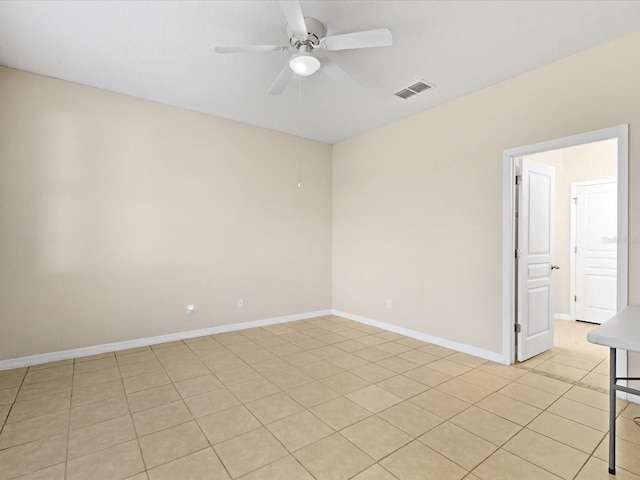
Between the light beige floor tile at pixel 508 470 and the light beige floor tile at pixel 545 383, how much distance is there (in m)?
1.17

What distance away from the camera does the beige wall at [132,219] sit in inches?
126

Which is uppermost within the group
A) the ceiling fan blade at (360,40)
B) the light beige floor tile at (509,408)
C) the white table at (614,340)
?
the ceiling fan blade at (360,40)

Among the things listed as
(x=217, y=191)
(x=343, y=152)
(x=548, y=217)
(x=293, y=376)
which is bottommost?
(x=293, y=376)

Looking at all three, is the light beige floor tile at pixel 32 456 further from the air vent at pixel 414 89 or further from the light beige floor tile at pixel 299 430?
the air vent at pixel 414 89

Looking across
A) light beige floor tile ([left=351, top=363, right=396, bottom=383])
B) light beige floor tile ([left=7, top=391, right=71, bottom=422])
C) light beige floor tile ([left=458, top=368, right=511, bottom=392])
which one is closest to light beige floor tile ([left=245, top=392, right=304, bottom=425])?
light beige floor tile ([left=351, top=363, right=396, bottom=383])

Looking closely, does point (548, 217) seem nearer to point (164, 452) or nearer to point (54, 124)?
point (164, 452)

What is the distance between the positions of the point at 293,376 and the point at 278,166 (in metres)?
3.17

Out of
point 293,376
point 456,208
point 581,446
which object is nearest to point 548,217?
point 456,208

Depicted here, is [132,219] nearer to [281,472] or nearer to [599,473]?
[281,472]

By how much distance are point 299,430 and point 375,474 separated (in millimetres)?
610

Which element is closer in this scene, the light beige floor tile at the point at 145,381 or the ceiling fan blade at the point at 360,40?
the ceiling fan blade at the point at 360,40

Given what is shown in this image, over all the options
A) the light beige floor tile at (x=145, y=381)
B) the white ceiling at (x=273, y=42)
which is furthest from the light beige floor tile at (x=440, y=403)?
the white ceiling at (x=273, y=42)

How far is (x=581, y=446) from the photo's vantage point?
1.98 meters

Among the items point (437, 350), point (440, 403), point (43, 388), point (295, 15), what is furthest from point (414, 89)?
point (43, 388)
